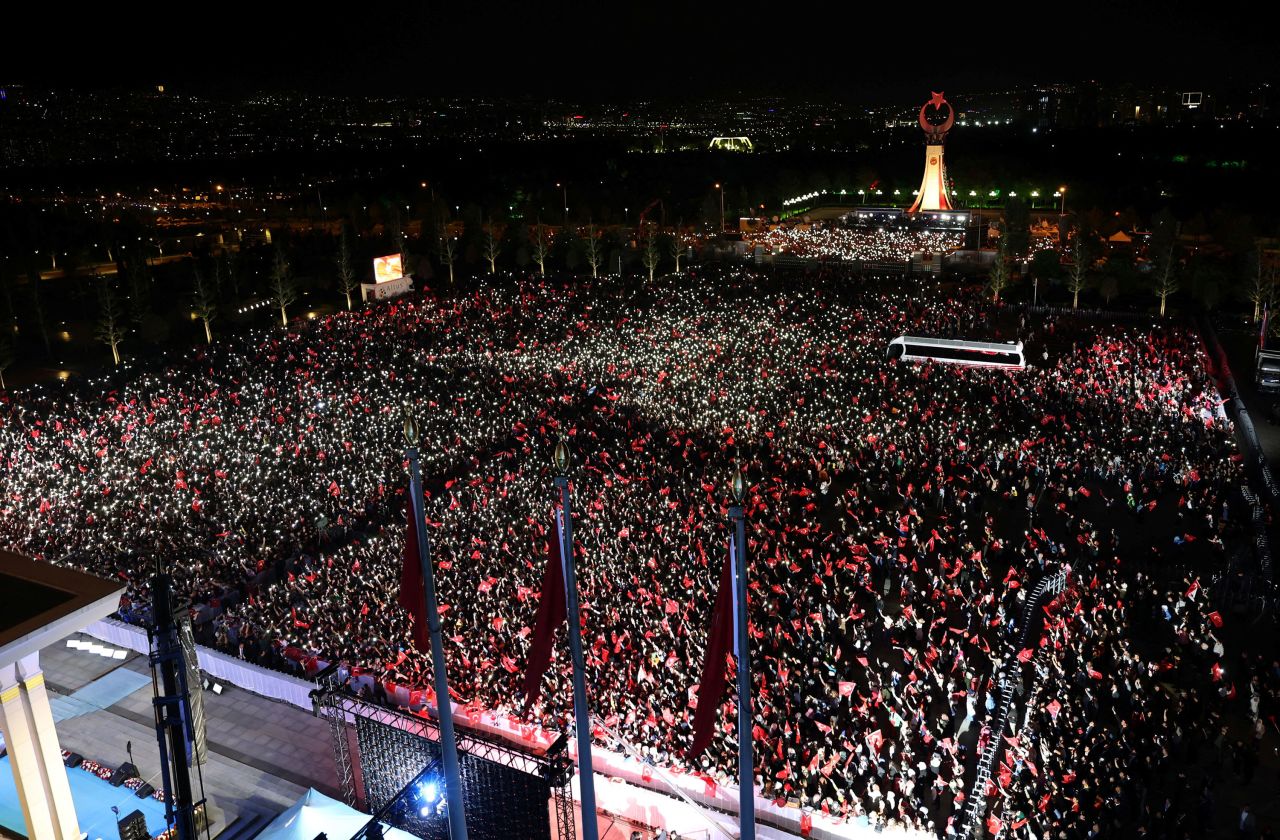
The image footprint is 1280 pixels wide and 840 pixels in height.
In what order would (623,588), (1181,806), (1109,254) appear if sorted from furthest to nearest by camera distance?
(1109,254) < (623,588) < (1181,806)

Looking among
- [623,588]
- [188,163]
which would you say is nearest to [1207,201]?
[623,588]

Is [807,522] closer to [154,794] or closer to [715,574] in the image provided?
[715,574]

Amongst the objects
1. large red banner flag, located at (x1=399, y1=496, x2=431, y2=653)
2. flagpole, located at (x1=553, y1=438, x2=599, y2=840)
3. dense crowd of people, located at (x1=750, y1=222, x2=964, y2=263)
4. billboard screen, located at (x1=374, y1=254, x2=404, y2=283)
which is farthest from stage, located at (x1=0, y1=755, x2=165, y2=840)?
dense crowd of people, located at (x1=750, y1=222, x2=964, y2=263)

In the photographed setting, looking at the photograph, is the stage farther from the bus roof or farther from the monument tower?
the monument tower

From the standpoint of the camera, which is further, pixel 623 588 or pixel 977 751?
pixel 623 588

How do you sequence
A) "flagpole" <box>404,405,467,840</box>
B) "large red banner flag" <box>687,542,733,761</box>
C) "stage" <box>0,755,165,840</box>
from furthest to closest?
"stage" <box>0,755,165,840</box> < "flagpole" <box>404,405,467,840</box> < "large red banner flag" <box>687,542,733,761</box>

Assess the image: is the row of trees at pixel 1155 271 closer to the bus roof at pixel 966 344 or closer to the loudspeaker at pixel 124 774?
the bus roof at pixel 966 344

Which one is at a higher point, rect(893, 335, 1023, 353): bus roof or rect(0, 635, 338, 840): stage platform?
rect(893, 335, 1023, 353): bus roof

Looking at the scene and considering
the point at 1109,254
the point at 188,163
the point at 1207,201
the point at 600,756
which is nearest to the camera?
the point at 600,756
